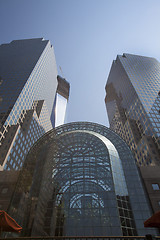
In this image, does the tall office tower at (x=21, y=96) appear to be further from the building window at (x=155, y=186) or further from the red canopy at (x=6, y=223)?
the red canopy at (x=6, y=223)

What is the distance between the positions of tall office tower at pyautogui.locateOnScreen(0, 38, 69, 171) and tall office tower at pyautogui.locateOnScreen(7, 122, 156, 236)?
3216 cm

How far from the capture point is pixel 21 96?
3319 inches

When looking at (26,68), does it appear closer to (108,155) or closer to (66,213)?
(108,155)

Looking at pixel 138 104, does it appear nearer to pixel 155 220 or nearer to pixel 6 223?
pixel 155 220

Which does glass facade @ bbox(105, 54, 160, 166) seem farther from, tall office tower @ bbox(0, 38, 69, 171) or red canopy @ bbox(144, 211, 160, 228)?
red canopy @ bbox(144, 211, 160, 228)

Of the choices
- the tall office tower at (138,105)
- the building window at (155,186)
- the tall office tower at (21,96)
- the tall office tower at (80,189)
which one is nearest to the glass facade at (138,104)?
the tall office tower at (138,105)

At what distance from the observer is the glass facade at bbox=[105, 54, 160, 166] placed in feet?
264

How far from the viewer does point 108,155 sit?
3394cm

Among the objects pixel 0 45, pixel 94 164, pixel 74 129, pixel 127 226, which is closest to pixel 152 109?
pixel 74 129

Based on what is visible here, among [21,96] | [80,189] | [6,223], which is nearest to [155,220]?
[6,223]

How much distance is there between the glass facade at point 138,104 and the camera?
80.6m

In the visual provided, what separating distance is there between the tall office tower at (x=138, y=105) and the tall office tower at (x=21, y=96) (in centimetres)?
5351

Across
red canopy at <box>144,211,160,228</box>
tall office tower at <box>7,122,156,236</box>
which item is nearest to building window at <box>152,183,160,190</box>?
tall office tower at <box>7,122,156,236</box>

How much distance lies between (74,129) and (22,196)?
2027 centimetres
